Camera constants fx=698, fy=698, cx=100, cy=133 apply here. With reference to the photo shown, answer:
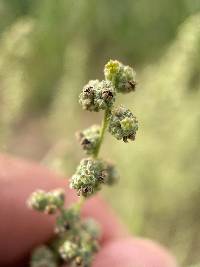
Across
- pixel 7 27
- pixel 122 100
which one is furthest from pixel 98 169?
pixel 122 100

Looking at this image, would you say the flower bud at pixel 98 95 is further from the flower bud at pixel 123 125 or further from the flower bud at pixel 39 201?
the flower bud at pixel 39 201

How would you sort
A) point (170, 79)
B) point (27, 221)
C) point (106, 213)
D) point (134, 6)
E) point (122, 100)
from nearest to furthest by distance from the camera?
point (27, 221) → point (106, 213) → point (170, 79) → point (122, 100) → point (134, 6)

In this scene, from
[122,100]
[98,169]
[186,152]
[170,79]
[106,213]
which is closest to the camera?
[98,169]

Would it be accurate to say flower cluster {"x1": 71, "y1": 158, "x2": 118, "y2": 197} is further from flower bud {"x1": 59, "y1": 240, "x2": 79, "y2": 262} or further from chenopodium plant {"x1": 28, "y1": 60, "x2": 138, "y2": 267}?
flower bud {"x1": 59, "y1": 240, "x2": 79, "y2": 262}

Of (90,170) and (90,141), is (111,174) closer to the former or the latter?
(90,141)

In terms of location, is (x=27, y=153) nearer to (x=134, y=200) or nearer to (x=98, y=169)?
(x=134, y=200)

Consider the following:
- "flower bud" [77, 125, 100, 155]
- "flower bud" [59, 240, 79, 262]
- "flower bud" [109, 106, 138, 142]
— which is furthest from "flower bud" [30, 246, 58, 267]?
Result: "flower bud" [109, 106, 138, 142]

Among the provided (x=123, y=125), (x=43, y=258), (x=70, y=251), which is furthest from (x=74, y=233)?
(x=123, y=125)
